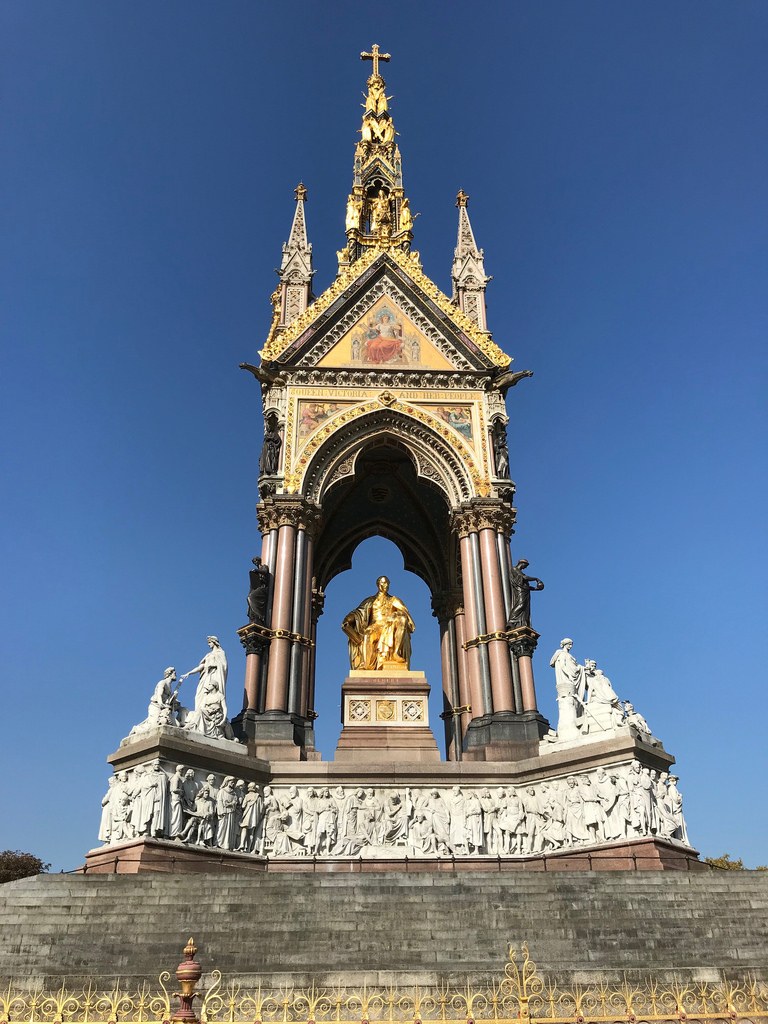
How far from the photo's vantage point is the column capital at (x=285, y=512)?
2059 centimetres

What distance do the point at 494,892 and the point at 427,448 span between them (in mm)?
13523

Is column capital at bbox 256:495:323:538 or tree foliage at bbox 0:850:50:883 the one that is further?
tree foliage at bbox 0:850:50:883

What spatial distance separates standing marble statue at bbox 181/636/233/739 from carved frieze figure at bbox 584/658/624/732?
25.4 feet

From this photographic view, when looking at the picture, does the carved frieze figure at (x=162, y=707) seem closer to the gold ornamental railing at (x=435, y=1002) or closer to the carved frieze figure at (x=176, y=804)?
the carved frieze figure at (x=176, y=804)

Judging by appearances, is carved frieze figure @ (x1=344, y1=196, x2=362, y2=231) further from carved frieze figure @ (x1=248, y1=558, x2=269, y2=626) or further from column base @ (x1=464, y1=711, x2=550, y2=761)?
column base @ (x1=464, y1=711, x2=550, y2=761)

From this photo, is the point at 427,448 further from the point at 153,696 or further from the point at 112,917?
the point at 112,917

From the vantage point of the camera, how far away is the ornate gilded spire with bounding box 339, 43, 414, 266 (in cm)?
2862

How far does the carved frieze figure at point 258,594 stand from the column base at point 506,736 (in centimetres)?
581

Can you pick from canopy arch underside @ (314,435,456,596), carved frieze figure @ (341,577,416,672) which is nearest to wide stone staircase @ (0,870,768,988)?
carved frieze figure @ (341,577,416,672)

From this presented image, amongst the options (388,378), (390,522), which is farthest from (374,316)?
A: (390,522)

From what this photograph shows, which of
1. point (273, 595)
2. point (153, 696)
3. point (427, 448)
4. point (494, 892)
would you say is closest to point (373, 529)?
point (427, 448)

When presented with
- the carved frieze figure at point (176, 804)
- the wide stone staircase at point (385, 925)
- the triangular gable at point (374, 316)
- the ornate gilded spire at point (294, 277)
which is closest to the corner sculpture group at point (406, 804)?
the carved frieze figure at point (176, 804)

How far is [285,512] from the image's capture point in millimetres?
20594

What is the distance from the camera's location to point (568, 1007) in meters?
7.89
